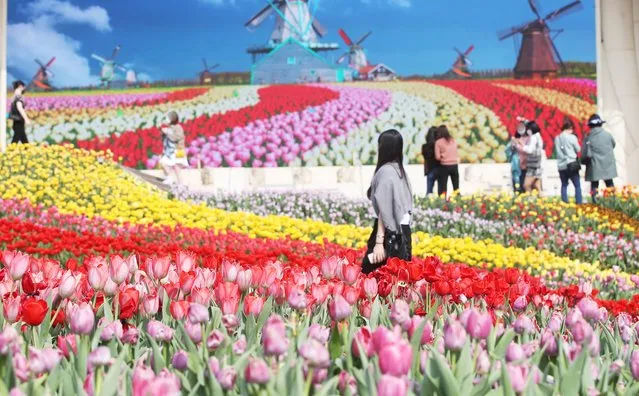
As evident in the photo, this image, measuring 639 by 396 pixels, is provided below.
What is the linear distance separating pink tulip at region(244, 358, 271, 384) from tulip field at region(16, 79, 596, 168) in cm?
1502

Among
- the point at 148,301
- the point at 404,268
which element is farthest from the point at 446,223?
the point at 148,301

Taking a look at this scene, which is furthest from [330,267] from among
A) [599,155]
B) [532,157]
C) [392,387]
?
[532,157]

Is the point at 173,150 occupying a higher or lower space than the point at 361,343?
higher

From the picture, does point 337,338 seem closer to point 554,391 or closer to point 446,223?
point 554,391

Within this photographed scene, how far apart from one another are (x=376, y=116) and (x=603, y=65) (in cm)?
482

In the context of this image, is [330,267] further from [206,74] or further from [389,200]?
[206,74]

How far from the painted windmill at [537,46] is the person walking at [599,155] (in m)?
6.21

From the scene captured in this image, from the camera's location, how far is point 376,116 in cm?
1836

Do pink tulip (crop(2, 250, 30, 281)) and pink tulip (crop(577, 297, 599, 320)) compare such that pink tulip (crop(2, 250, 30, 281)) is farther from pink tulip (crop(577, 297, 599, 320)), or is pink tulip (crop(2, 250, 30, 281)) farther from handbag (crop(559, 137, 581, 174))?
handbag (crop(559, 137, 581, 174))

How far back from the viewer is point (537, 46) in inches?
707

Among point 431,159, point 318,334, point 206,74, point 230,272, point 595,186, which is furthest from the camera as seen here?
point 206,74

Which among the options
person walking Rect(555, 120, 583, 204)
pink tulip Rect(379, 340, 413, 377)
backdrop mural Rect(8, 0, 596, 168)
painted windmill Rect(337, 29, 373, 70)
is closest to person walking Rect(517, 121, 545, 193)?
person walking Rect(555, 120, 583, 204)

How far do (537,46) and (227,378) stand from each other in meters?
17.3

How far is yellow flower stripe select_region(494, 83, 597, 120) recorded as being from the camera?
18.1m
